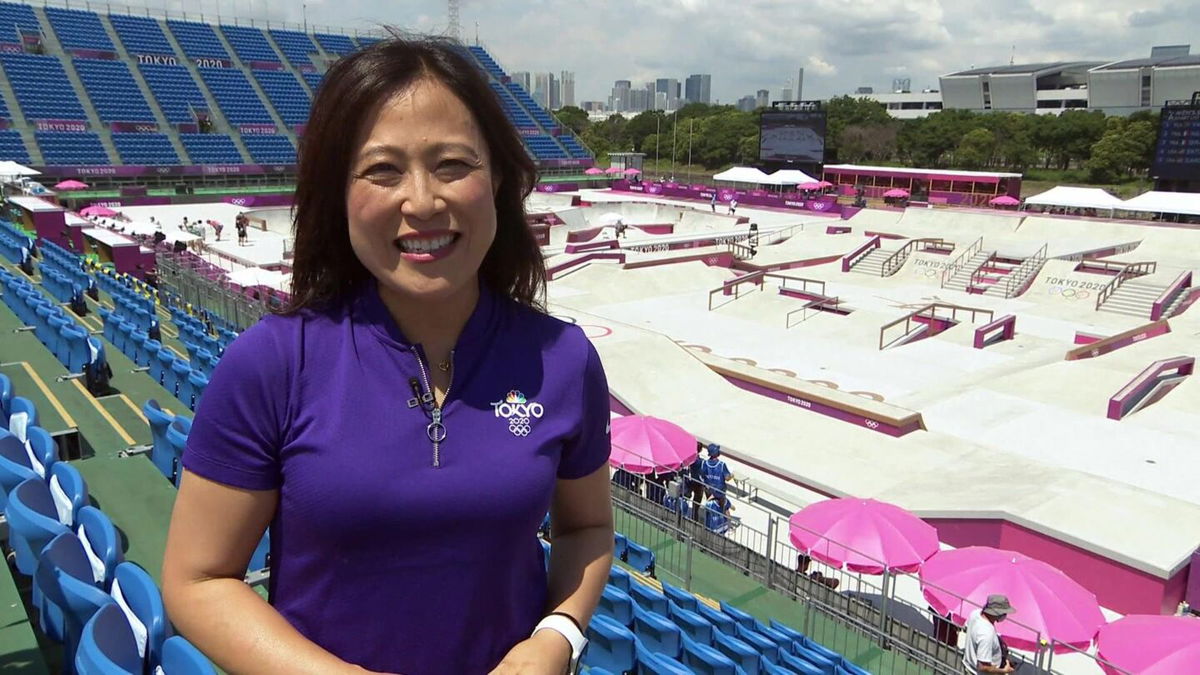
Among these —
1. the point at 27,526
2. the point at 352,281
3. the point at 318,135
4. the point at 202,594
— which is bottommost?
the point at 27,526

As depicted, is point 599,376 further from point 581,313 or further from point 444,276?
point 581,313

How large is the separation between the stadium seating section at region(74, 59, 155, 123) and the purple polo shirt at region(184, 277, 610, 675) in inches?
2115

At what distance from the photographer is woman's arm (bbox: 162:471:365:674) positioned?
1.55 metres

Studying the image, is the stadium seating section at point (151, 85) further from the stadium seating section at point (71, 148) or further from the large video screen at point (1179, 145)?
the large video screen at point (1179, 145)

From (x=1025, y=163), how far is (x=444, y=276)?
78.5 meters

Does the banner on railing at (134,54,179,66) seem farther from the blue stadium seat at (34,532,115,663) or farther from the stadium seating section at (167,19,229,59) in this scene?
the blue stadium seat at (34,532,115,663)

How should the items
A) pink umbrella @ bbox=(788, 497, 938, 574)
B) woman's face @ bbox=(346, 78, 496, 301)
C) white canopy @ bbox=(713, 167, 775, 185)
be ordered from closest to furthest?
woman's face @ bbox=(346, 78, 496, 301) < pink umbrella @ bbox=(788, 497, 938, 574) < white canopy @ bbox=(713, 167, 775, 185)

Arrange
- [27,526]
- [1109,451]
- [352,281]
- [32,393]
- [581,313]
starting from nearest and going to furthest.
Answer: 1. [352,281]
2. [27,526]
3. [32,393]
4. [1109,451]
5. [581,313]

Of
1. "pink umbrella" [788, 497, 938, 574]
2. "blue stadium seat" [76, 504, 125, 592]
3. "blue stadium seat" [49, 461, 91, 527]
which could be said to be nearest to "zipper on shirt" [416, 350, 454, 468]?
"blue stadium seat" [76, 504, 125, 592]

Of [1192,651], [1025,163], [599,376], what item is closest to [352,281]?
[599,376]

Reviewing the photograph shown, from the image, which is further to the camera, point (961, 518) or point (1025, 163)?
point (1025, 163)

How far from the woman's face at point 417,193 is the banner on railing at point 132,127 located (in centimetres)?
5286

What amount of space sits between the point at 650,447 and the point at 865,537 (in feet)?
10.9

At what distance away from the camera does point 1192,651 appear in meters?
7.16
